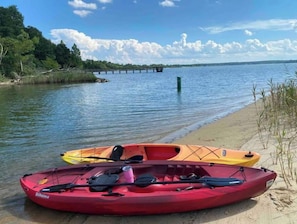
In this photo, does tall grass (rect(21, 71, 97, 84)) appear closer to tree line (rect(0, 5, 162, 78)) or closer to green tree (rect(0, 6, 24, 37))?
tree line (rect(0, 5, 162, 78))

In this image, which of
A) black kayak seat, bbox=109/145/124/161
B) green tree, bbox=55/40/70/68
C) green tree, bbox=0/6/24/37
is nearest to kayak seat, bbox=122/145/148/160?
black kayak seat, bbox=109/145/124/161

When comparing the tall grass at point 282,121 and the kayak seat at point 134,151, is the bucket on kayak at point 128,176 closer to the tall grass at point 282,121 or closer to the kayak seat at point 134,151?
the kayak seat at point 134,151

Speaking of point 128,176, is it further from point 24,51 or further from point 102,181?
point 24,51

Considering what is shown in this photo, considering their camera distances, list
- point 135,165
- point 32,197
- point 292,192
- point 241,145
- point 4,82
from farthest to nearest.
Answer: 1. point 4,82
2. point 241,145
3. point 135,165
4. point 32,197
5. point 292,192

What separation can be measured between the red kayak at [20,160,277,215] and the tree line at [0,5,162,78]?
5428cm

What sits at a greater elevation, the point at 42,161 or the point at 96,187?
the point at 96,187

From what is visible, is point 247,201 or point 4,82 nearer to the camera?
point 247,201

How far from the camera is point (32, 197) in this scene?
5215 millimetres

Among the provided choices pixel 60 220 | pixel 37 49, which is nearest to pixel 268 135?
pixel 60 220

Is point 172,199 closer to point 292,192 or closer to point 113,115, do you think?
point 292,192

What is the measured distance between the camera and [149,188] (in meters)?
4.86

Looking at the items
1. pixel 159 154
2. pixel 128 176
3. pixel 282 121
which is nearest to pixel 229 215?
pixel 128 176

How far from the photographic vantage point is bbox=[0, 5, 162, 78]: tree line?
57.2m

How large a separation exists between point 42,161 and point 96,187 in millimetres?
3971
